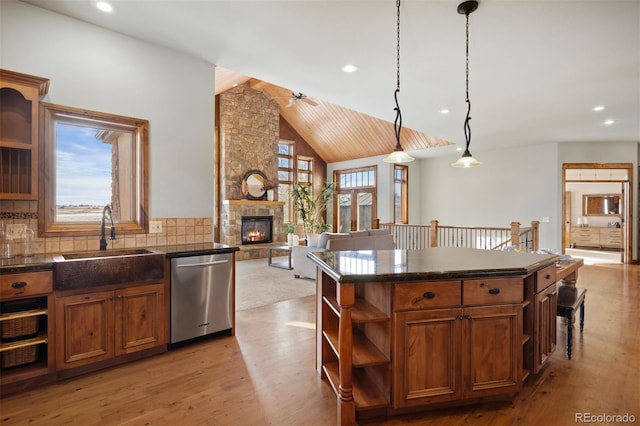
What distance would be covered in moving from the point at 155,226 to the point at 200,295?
0.83m

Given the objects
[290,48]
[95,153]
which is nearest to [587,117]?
[290,48]

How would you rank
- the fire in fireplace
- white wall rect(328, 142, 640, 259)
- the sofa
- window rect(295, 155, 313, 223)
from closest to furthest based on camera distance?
the sofa < white wall rect(328, 142, 640, 259) < the fire in fireplace < window rect(295, 155, 313, 223)

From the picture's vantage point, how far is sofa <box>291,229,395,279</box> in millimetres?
5277

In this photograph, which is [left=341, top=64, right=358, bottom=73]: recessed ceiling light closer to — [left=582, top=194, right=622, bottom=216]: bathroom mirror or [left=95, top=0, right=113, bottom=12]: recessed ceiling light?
[left=95, top=0, right=113, bottom=12]: recessed ceiling light

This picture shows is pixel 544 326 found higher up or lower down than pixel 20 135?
lower down

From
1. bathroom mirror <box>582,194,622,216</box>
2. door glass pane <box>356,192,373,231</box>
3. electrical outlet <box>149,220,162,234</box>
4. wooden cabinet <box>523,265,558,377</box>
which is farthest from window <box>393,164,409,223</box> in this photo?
electrical outlet <box>149,220,162,234</box>

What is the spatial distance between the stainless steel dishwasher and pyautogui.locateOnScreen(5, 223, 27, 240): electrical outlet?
107 centimetres

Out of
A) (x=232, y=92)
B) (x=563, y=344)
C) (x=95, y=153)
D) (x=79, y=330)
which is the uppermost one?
(x=232, y=92)

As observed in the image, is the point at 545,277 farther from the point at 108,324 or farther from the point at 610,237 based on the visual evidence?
the point at 610,237

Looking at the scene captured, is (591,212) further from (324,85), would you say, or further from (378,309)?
(378,309)

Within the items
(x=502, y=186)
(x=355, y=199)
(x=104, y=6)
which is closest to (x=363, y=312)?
(x=104, y=6)

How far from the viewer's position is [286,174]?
1048 centimetres

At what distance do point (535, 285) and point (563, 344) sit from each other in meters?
1.35

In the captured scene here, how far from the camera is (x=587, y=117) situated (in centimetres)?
541
